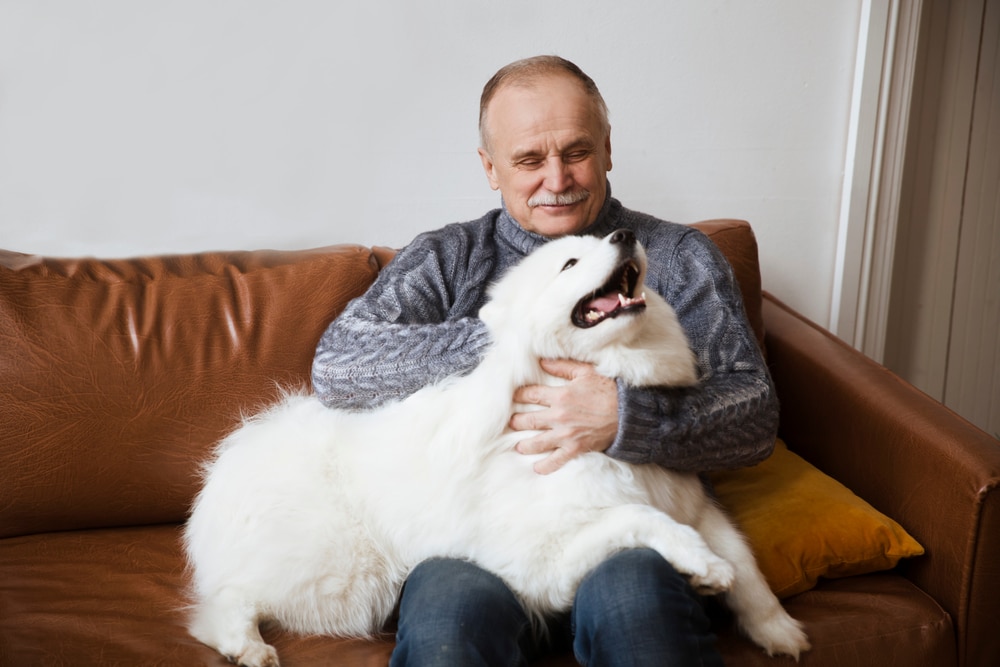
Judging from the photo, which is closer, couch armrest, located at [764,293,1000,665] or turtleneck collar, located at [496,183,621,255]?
couch armrest, located at [764,293,1000,665]

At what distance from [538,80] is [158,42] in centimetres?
113

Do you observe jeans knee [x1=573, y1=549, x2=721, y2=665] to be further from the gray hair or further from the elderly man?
the gray hair

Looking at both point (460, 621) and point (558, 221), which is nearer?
point (460, 621)

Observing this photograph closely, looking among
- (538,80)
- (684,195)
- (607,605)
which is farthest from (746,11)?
(607,605)

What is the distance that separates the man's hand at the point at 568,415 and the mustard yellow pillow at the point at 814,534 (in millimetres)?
475

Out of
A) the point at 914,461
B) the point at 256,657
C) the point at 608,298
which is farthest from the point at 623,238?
the point at 256,657

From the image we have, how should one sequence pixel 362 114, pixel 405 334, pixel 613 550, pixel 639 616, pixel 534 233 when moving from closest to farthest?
pixel 639 616 → pixel 613 550 → pixel 405 334 → pixel 534 233 → pixel 362 114

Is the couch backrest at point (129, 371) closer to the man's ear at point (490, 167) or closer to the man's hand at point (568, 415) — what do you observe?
A: the man's ear at point (490, 167)

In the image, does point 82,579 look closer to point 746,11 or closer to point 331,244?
point 331,244

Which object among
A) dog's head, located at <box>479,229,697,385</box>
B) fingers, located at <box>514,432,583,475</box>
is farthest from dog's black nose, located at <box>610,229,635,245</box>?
fingers, located at <box>514,432,583,475</box>

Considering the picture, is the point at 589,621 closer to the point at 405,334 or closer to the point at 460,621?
the point at 460,621

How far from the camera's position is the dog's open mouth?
1.54 meters

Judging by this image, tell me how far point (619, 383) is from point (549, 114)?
2.29 ft

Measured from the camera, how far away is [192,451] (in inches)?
80.8
